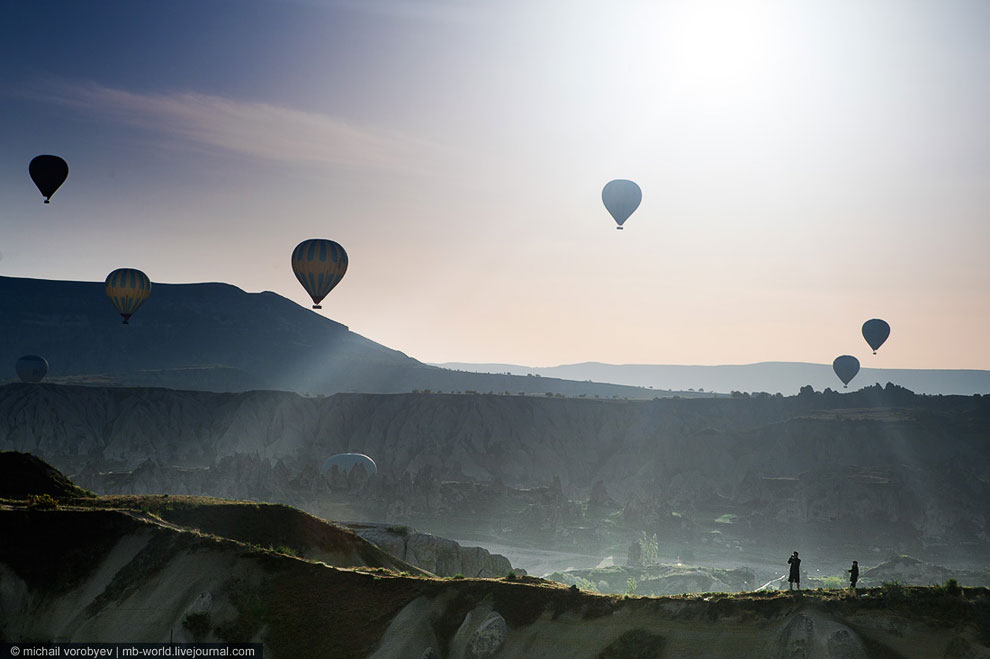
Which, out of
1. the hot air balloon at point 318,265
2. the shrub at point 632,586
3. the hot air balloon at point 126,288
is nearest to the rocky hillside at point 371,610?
the shrub at point 632,586

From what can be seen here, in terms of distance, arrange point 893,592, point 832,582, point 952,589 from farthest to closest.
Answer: point 832,582 < point 893,592 < point 952,589

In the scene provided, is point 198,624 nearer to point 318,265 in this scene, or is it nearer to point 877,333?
point 318,265

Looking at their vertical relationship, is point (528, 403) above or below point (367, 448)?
above

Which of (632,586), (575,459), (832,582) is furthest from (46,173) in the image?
(575,459)

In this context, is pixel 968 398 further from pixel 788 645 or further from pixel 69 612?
pixel 69 612

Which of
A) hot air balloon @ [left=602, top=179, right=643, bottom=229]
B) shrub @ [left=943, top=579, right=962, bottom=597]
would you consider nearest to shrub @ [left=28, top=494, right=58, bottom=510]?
shrub @ [left=943, top=579, right=962, bottom=597]

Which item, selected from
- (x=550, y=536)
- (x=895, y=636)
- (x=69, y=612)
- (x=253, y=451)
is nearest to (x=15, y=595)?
(x=69, y=612)
